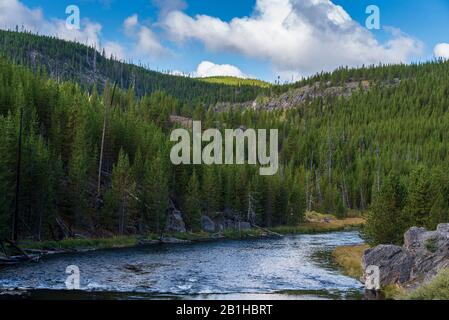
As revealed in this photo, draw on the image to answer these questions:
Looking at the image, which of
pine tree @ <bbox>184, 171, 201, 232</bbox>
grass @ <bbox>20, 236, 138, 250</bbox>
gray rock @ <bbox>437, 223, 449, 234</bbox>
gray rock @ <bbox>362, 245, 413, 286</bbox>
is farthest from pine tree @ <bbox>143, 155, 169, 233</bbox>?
gray rock @ <bbox>437, 223, 449, 234</bbox>

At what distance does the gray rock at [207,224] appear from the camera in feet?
297

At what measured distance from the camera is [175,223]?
8456cm

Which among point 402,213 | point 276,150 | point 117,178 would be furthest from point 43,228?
point 276,150

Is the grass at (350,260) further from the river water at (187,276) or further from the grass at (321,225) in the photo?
the grass at (321,225)

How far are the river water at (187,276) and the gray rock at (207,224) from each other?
3019 centimetres

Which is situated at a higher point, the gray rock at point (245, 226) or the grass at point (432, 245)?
the grass at point (432, 245)

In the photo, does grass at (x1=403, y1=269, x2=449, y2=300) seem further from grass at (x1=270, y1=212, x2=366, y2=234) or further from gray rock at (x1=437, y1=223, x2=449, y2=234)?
grass at (x1=270, y1=212, x2=366, y2=234)

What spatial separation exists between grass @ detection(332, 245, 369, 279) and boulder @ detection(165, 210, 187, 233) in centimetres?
2964

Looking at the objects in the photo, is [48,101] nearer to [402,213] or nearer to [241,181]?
[241,181]

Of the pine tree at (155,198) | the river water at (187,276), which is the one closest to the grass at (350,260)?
the river water at (187,276)

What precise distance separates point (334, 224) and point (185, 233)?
5303cm

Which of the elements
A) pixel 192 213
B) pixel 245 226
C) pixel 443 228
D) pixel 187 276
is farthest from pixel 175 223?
pixel 443 228

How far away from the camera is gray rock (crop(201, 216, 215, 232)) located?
90.6 meters

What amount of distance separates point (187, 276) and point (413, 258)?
17.9 meters
